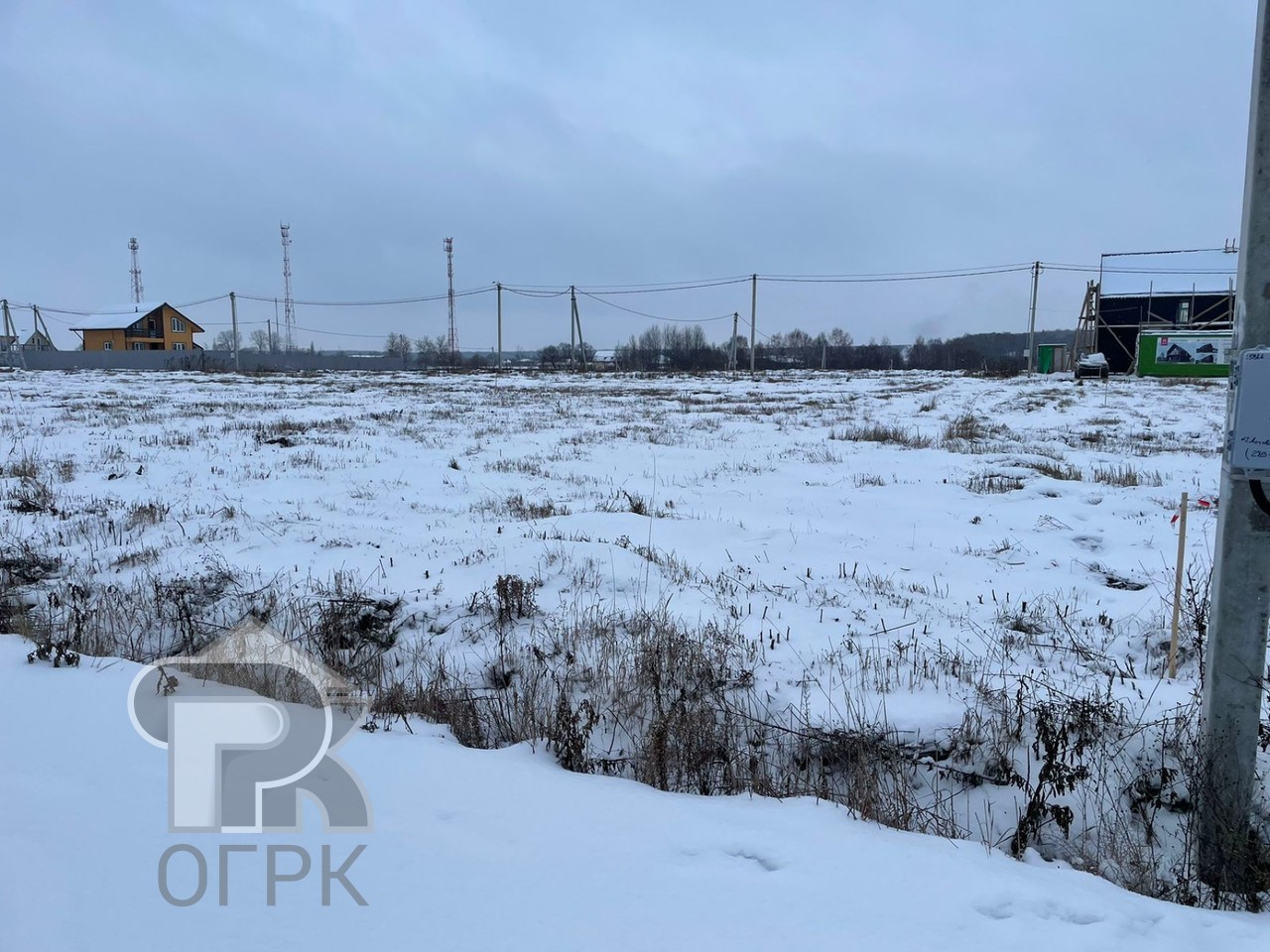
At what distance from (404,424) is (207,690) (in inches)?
560

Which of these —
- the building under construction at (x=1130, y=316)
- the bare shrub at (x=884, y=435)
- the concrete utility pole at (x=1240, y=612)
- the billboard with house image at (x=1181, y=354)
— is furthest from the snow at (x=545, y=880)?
the building under construction at (x=1130, y=316)

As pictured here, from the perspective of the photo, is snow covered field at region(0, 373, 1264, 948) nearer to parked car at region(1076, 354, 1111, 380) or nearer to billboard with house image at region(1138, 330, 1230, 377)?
parked car at region(1076, 354, 1111, 380)

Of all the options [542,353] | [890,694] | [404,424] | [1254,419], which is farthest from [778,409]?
[542,353]

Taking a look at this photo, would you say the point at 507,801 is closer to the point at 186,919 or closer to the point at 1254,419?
the point at 186,919

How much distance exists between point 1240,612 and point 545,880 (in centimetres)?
259

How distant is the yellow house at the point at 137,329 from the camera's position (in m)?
73.2

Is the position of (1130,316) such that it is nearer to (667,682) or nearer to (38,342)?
(667,682)

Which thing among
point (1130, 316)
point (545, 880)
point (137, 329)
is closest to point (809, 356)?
point (1130, 316)

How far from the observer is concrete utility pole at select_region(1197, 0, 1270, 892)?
98.0 inches

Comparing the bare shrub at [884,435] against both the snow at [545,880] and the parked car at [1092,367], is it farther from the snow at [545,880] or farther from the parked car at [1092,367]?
the parked car at [1092,367]

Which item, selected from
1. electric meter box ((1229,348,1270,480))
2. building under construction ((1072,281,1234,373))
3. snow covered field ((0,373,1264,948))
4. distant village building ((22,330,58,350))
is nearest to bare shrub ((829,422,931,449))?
snow covered field ((0,373,1264,948))

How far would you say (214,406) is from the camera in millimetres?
21641

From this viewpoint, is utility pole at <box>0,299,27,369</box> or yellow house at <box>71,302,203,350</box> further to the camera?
yellow house at <box>71,302,203,350</box>

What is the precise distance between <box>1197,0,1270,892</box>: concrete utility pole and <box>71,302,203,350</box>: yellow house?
8545 centimetres
